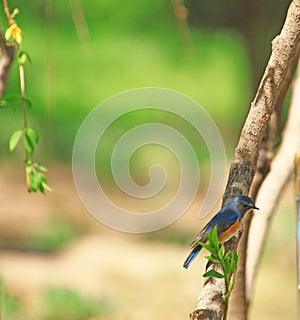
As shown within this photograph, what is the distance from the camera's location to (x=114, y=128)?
323cm

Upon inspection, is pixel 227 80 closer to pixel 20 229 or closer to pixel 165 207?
pixel 165 207

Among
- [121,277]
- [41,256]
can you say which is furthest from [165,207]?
[41,256]

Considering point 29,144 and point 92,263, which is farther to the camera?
point 92,263

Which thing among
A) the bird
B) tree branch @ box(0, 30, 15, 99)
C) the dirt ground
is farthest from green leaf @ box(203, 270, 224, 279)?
the dirt ground

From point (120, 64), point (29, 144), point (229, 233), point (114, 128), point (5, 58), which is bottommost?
point (229, 233)

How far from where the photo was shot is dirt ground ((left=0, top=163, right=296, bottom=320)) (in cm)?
322

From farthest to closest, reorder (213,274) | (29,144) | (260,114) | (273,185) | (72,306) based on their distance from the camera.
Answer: (72,306)
(273,185)
(29,144)
(260,114)
(213,274)

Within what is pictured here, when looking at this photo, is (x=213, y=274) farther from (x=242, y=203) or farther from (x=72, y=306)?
(x=72, y=306)

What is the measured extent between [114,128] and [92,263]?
564 millimetres

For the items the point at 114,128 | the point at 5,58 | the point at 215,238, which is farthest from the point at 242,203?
the point at 114,128

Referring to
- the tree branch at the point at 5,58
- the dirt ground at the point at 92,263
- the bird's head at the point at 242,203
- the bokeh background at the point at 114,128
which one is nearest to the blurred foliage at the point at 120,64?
the bokeh background at the point at 114,128

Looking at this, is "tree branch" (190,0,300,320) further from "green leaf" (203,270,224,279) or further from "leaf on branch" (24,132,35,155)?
"leaf on branch" (24,132,35,155)

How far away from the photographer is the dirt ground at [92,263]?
10.6 feet

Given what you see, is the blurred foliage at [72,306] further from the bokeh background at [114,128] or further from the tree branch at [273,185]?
the tree branch at [273,185]
